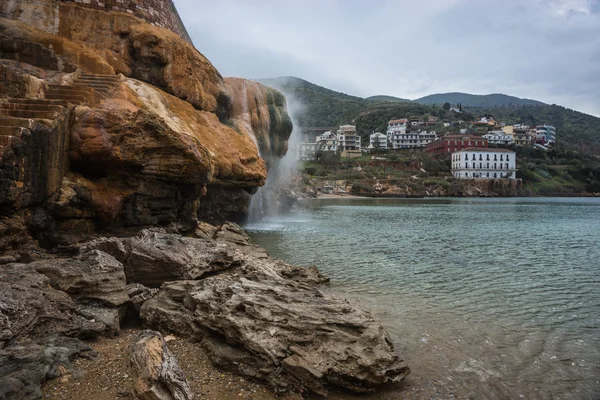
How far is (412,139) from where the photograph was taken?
141750mm

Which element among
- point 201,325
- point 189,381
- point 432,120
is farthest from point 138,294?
point 432,120

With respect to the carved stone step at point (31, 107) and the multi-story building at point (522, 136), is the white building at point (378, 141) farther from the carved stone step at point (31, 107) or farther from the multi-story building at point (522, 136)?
the carved stone step at point (31, 107)

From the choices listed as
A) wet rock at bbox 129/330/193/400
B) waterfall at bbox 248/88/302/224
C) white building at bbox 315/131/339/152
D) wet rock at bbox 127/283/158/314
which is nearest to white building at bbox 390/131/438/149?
white building at bbox 315/131/339/152

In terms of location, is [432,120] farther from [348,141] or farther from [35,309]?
[35,309]

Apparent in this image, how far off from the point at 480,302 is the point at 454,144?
12020 centimetres

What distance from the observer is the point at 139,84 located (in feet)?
61.3

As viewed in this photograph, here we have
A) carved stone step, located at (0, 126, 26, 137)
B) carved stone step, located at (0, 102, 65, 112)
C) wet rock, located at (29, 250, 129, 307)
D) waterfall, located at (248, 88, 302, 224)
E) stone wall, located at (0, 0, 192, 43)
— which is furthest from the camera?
waterfall, located at (248, 88, 302, 224)

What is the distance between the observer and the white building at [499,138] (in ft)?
457

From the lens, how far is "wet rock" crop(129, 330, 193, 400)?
5325mm

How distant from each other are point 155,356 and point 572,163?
472 ft

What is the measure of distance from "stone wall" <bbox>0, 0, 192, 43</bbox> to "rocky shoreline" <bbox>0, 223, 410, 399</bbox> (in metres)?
17.7

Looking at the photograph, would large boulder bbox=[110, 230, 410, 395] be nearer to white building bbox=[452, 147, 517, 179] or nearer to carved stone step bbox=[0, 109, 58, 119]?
carved stone step bbox=[0, 109, 58, 119]

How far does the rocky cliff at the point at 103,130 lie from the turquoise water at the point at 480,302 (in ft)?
19.4

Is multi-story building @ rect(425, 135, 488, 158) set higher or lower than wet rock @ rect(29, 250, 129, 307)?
higher
